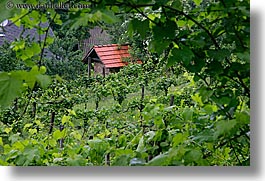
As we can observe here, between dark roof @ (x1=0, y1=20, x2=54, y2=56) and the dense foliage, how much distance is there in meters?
0.01

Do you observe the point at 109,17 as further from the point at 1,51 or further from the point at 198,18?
the point at 1,51

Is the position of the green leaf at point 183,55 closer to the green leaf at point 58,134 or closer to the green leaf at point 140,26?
the green leaf at point 140,26

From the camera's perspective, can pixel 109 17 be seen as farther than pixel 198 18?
No

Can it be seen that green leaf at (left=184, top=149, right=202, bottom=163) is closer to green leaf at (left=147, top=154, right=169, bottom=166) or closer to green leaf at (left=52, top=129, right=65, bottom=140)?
green leaf at (left=147, top=154, right=169, bottom=166)

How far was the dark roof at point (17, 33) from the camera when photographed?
3.79 ft

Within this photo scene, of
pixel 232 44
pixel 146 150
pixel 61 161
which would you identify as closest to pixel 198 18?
pixel 232 44

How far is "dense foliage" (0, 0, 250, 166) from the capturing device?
1089 mm

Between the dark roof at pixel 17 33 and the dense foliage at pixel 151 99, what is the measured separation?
0.05 ft

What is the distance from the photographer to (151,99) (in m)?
1.24

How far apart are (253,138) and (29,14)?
0.65 meters

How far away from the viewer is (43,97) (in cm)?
120

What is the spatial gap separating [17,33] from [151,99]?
1.31 ft

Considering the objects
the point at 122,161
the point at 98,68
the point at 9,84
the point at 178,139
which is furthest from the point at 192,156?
the point at 9,84

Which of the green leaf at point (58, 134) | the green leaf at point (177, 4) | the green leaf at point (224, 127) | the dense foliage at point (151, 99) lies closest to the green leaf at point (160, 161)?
the dense foliage at point (151, 99)
